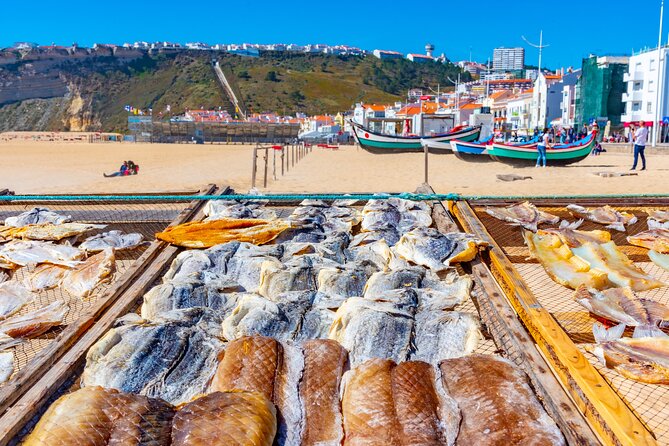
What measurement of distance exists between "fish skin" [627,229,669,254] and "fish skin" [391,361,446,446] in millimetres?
5009

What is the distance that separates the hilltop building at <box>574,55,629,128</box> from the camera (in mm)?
59875

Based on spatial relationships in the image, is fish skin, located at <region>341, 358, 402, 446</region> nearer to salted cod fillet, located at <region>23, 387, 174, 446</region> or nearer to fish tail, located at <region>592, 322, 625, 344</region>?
salted cod fillet, located at <region>23, 387, 174, 446</region>

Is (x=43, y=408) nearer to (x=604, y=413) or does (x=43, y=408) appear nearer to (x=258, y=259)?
(x=258, y=259)

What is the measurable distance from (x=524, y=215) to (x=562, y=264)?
1830 mm

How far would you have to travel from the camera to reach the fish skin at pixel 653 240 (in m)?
7.11

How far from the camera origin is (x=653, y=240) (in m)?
7.31

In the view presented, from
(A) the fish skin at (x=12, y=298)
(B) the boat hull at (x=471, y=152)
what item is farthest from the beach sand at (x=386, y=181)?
(A) the fish skin at (x=12, y=298)

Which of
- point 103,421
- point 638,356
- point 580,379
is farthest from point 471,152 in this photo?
point 103,421

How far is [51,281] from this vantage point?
20.3ft

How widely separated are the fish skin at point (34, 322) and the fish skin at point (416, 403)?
3264 millimetres

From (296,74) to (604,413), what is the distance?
546 feet

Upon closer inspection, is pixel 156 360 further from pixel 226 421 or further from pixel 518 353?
pixel 518 353

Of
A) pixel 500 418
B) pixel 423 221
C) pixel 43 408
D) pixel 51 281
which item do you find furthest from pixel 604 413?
pixel 51 281

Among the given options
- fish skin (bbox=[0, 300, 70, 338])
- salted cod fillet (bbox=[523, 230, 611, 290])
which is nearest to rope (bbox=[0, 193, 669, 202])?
salted cod fillet (bbox=[523, 230, 611, 290])
